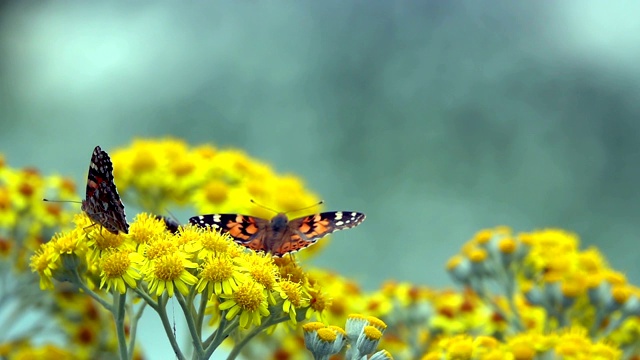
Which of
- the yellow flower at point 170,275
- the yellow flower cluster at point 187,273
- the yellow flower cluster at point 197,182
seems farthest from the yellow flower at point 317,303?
the yellow flower cluster at point 197,182

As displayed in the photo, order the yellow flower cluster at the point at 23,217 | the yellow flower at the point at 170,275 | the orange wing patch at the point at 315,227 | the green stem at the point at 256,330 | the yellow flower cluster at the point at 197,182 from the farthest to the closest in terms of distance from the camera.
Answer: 1. the yellow flower cluster at the point at 23,217
2. the yellow flower cluster at the point at 197,182
3. the orange wing patch at the point at 315,227
4. the green stem at the point at 256,330
5. the yellow flower at the point at 170,275

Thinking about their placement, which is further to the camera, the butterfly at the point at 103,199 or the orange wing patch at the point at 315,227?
the orange wing patch at the point at 315,227

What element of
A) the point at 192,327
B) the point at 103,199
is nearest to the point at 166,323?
the point at 192,327

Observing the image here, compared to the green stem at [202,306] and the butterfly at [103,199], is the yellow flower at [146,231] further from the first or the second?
the green stem at [202,306]

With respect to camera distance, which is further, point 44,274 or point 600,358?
point 600,358

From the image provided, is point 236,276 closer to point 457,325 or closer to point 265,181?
point 265,181

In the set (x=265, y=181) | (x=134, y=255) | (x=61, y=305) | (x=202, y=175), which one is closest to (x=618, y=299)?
(x=265, y=181)

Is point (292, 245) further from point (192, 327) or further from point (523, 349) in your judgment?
point (523, 349)

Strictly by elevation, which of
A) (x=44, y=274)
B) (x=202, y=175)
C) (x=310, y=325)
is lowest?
(x=310, y=325)
